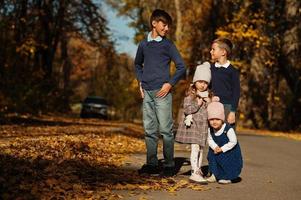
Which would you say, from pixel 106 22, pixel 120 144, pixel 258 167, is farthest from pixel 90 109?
pixel 258 167

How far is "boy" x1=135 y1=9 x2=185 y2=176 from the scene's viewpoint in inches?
305

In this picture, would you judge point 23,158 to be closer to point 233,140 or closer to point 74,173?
point 74,173

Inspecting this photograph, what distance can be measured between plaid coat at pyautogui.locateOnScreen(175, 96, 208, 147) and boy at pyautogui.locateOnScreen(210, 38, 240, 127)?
17.6 inches

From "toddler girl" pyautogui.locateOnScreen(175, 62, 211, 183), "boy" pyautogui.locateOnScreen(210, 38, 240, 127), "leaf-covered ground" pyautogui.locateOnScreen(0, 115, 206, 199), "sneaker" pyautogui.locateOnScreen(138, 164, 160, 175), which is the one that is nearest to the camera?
"leaf-covered ground" pyautogui.locateOnScreen(0, 115, 206, 199)

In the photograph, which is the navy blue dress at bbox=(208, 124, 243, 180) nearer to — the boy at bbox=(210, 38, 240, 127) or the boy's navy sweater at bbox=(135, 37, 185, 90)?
the boy at bbox=(210, 38, 240, 127)

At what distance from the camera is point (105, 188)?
21.5 feet

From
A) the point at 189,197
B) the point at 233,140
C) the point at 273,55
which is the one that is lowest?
the point at 189,197

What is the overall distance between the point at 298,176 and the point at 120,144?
481cm

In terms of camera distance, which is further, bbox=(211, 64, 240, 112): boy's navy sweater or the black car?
the black car

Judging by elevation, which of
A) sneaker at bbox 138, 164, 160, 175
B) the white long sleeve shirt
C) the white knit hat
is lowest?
sneaker at bbox 138, 164, 160, 175

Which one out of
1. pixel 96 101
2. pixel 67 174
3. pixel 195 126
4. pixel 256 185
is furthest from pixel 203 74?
pixel 96 101

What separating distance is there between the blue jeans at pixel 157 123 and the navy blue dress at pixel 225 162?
60cm

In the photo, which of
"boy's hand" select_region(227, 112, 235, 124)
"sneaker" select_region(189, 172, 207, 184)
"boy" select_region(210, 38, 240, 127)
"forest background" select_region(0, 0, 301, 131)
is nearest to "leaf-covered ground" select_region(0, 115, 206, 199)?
"sneaker" select_region(189, 172, 207, 184)

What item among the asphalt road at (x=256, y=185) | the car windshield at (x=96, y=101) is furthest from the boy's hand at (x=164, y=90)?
the car windshield at (x=96, y=101)
